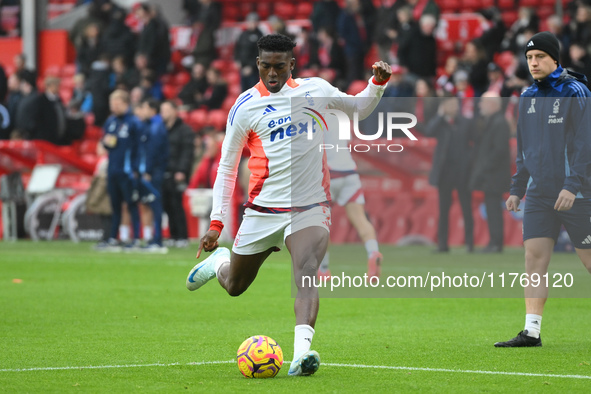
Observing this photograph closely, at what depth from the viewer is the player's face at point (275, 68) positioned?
6777 mm

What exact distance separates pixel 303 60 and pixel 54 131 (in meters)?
6.04

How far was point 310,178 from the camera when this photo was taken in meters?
6.92

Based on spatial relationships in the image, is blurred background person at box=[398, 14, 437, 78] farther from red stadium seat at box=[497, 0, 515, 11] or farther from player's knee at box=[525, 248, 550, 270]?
player's knee at box=[525, 248, 550, 270]

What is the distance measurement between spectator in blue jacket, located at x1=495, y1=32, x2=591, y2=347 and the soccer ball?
6.96 feet

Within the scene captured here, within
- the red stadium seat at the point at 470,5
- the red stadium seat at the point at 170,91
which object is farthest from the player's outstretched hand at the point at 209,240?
the red stadium seat at the point at 170,91

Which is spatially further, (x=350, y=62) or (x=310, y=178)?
(x=350, y=62)

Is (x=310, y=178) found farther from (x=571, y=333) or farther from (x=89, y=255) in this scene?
(x=89, y=255)

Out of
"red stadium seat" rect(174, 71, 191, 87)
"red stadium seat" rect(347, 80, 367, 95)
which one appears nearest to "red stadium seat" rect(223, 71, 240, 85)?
"red stadium seat" rect(174, 71, 191, 87)

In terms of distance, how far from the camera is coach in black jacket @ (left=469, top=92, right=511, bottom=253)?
50.6 feet

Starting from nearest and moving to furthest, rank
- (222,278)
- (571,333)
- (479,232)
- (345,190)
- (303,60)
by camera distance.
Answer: (222,278) → (571,333) → (345,190) → (479,232) → (303,60)

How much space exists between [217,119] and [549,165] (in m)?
17.0

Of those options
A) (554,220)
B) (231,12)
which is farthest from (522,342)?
(231,12)

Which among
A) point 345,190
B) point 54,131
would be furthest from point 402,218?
point 54,131

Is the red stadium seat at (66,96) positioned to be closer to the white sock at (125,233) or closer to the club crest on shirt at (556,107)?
the white sock at (125,233)
